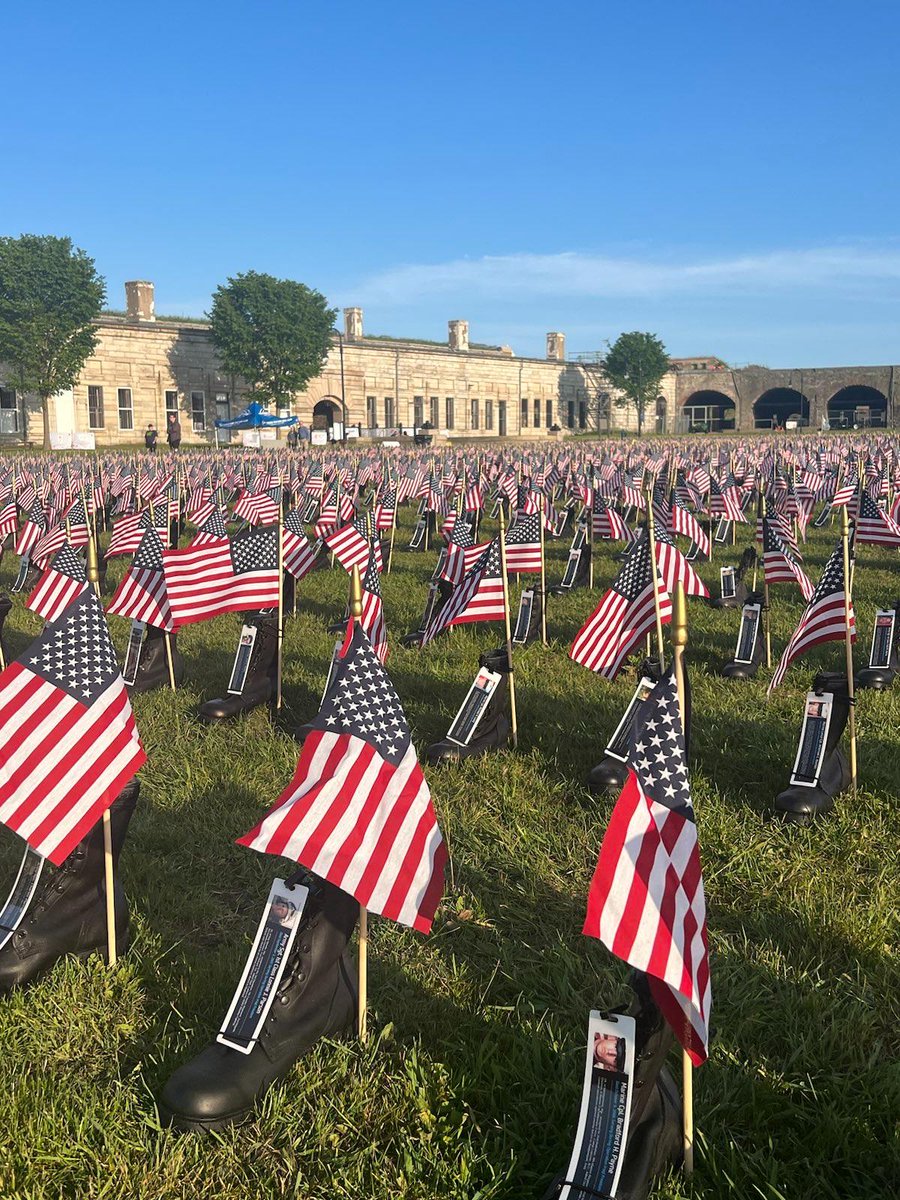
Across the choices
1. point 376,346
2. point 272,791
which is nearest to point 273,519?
point 272,791

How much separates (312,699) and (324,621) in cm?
289

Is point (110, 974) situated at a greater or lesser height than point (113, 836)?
lesser

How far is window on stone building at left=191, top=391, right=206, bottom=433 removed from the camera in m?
51.8

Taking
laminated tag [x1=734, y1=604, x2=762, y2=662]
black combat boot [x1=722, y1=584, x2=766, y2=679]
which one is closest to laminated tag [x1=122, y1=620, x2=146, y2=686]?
black combat boot [x1=722, y1=584, x2=766, y2=679]

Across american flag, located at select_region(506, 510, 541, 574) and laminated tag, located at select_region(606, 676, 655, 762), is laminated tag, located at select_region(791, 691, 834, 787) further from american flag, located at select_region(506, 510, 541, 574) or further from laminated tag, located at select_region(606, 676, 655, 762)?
american flag, located at select_region(506, 510, 541, 574)

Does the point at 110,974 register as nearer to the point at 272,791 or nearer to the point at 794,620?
the point at 272,791

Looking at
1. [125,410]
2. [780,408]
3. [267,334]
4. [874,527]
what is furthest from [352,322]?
[874,527]

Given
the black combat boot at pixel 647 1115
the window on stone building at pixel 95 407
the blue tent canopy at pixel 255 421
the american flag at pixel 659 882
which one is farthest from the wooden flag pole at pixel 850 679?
the window on stone building at pixel 95 407

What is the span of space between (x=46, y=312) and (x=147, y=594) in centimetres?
4280

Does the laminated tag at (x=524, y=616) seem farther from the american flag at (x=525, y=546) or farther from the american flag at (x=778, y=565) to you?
the american flag at (x=778, y=565)

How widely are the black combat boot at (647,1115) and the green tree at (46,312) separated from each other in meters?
44.8

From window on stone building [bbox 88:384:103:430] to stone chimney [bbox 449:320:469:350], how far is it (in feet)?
110

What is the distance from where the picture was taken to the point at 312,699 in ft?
22.4

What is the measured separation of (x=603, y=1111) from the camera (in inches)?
92.6
